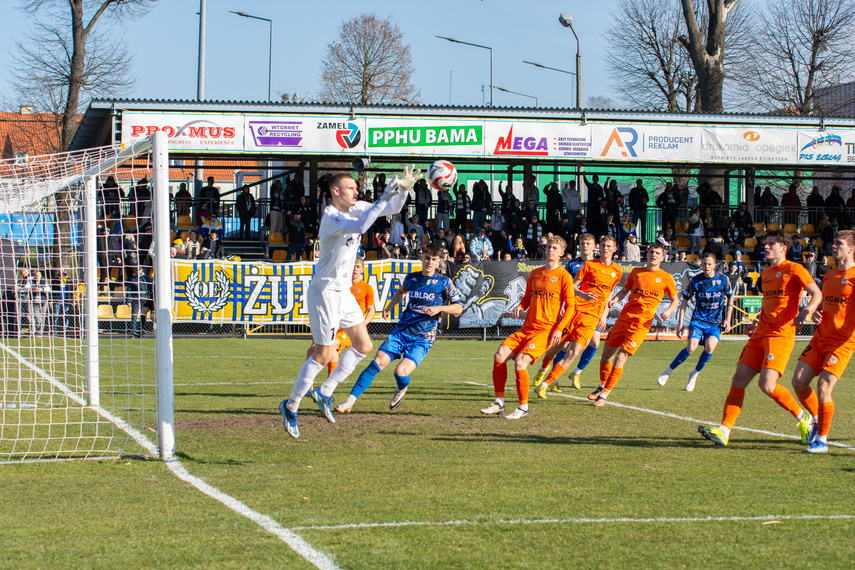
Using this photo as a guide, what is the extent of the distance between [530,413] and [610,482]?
339 cm

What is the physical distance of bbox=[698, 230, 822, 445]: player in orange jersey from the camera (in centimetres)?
728

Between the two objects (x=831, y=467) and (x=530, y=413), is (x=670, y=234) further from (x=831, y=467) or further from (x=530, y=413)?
(x=831, y=467)

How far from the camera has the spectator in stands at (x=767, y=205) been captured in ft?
90.7

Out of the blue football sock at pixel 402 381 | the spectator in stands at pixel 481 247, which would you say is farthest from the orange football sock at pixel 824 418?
the spectator in stands at pixel 481 247

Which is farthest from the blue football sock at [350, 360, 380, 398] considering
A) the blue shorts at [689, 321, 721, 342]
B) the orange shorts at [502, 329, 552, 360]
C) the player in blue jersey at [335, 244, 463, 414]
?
the blue shorts at [689, 321, 721, 342]

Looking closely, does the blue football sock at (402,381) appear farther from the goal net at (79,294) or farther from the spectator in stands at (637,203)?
the spectator in stands at (637,203)

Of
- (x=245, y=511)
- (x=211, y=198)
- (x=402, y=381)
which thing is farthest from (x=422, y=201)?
(x=245, y=511)

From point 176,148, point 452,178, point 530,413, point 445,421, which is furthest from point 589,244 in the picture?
point 176,148

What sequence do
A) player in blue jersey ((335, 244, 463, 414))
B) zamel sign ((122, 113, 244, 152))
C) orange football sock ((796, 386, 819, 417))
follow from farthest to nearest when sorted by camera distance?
zamel sign ((122, 113, 244, 152)) → player in blue jersey ((335, 244, 463, 414)) → orange football sock ((796, 386, 819, 417))

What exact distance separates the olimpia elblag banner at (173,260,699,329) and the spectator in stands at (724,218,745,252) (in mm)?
5587

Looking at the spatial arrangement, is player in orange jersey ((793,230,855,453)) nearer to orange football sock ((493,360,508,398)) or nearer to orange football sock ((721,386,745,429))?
orange football sock ((721,386,745,429))

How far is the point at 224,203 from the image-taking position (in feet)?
88.3

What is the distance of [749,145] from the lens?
25047 millimetres

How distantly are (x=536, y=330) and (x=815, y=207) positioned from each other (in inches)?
885
